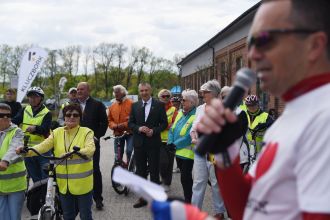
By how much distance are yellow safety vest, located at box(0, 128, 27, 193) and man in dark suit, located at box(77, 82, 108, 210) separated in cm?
233

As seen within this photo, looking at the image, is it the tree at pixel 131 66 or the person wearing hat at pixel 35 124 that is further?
the tree at pixel 131 66

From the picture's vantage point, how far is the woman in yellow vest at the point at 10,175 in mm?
5145

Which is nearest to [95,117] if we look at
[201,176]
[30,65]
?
[201,176]

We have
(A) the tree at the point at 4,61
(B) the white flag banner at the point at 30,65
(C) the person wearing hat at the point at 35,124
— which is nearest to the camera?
(C) the person wearing hat at the point at 35,124

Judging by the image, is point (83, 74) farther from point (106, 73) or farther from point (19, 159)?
point (19, 159)

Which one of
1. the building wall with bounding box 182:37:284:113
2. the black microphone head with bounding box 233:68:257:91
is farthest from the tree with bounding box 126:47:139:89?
the black microphone head with bounding box 233:68:257:91

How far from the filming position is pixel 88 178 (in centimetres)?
546

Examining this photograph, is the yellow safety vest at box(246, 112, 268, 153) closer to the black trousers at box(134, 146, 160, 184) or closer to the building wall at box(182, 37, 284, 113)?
the black trousers at box(134, 146, 160, 184)

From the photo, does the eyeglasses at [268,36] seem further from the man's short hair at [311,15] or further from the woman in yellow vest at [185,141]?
the woman in yellow vest at [185,141]

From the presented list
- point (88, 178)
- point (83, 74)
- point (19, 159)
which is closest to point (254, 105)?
point (88, 178)

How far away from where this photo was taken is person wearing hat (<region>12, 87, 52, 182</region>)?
23.4 ft

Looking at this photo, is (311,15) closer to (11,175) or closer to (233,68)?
(11,175)

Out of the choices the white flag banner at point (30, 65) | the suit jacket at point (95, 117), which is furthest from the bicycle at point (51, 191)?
the white flag banner at point (30, 65)

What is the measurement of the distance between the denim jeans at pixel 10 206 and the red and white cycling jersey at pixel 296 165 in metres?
4.28
